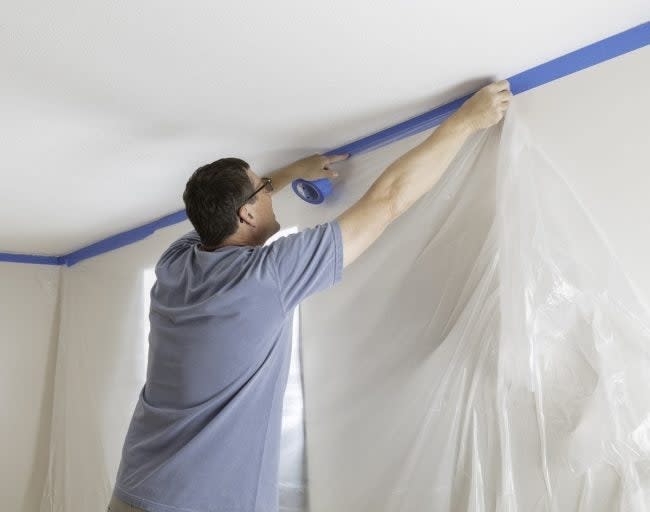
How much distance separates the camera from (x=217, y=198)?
120 cm

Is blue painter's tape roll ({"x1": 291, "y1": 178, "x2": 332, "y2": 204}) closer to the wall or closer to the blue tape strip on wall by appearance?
the blue tape strip on wall

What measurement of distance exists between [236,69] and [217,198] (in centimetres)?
27

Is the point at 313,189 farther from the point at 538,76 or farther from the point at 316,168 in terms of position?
the point at 538,76

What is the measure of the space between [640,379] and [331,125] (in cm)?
89

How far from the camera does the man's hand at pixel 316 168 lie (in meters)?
1.50

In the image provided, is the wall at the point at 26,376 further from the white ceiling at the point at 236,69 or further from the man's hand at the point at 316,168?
the man's hand at the point at 316,168

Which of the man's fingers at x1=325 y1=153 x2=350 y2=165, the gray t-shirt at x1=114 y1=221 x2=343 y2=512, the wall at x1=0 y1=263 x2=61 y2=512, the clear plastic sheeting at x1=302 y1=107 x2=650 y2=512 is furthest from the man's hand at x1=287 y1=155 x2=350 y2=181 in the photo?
the wall at x1=0 y1=263 x2=61 y2=512

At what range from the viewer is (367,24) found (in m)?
1.00

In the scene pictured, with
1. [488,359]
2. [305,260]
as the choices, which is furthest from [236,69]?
[488,359]

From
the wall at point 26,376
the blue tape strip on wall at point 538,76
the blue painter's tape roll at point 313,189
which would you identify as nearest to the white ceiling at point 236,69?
the blue tape strip on wall at point 538,76

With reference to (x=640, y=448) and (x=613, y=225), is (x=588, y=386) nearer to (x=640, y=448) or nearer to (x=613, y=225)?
(x=640, y=448)

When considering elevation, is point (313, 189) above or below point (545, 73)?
below

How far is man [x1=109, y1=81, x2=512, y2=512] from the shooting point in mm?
1072

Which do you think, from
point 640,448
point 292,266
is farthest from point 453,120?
point 640,448
